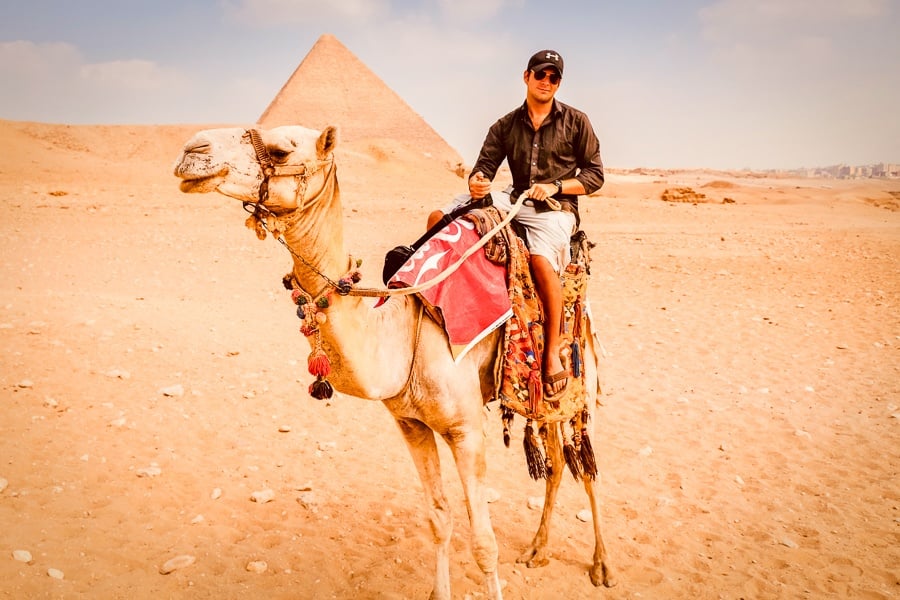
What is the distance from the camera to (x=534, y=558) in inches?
145

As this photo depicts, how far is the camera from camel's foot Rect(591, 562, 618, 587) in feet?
11.4

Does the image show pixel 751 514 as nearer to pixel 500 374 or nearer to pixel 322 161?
pixel 500 374

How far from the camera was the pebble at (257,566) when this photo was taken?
3.41 m

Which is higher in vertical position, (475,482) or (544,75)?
(544,75)

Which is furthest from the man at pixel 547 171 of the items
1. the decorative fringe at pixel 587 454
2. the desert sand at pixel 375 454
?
the desert sand at pixel 375 454

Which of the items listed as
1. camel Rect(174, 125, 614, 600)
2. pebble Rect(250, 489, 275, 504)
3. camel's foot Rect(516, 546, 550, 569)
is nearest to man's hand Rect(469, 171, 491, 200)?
camel Rect(174, 125, 614, 600)

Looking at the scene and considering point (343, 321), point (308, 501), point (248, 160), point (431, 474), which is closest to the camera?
point (248, 160)

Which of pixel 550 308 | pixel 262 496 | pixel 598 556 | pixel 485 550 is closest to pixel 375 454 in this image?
pixel 262 496

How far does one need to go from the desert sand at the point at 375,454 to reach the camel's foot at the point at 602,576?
0.06 m

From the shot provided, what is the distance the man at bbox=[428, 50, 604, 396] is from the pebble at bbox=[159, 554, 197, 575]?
93.5 inches

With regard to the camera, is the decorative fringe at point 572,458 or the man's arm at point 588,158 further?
the decorative fringe at point 572,458

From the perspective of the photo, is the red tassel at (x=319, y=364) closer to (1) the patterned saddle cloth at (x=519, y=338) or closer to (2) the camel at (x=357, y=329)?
(2) the camel at (x=357, y=329)

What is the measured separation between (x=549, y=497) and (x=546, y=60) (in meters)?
2.69

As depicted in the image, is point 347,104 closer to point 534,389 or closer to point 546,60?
point 546,60
